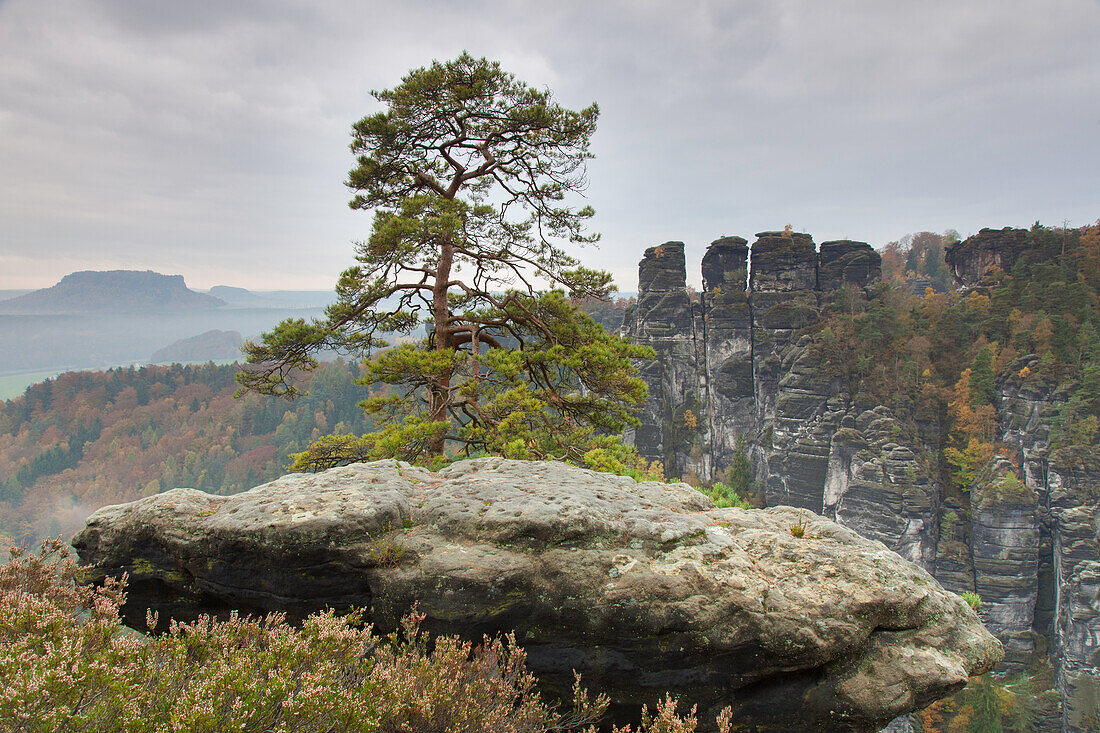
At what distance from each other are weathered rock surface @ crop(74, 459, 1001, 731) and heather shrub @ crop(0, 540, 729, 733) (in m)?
0.42

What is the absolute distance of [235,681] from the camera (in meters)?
2.40

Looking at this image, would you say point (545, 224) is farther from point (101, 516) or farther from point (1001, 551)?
point (1001, 551)

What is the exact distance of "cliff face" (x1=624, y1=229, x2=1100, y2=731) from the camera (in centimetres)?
4334

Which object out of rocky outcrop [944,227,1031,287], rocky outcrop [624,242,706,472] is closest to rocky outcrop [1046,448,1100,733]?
rocky outcrop [944,227,1031,287]

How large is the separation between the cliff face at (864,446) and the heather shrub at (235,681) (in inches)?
2247

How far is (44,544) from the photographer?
4.22 m

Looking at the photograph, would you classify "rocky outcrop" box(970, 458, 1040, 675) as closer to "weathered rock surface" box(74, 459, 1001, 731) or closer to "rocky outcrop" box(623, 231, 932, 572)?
"rocky outcrop" box(623, 231, 932, 572)

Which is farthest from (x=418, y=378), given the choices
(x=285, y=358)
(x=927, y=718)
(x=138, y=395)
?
(x=138, y=395)

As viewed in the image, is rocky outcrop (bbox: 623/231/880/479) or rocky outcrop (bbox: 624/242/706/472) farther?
rocky outcrop (bbox: 624/242/706/472)

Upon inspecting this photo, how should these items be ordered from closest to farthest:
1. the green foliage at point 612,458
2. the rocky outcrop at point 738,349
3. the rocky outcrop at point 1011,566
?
the green foliage at point 612,458, the rocky outcrop at point 1011,566, the rocky outcrop at point 738,349

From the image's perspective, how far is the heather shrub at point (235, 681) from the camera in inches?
87.5

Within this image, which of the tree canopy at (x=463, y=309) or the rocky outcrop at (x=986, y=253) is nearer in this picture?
the tree canopy at (x=463, y=309)

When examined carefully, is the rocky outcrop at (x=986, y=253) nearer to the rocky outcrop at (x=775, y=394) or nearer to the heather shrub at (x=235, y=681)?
the rocky outcrop at (x=775, y=394)

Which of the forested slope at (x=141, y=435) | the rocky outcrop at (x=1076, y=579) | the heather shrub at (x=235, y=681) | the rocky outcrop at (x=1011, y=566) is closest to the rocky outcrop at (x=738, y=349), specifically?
the rocky outcrop at (x=1011, y=566)
